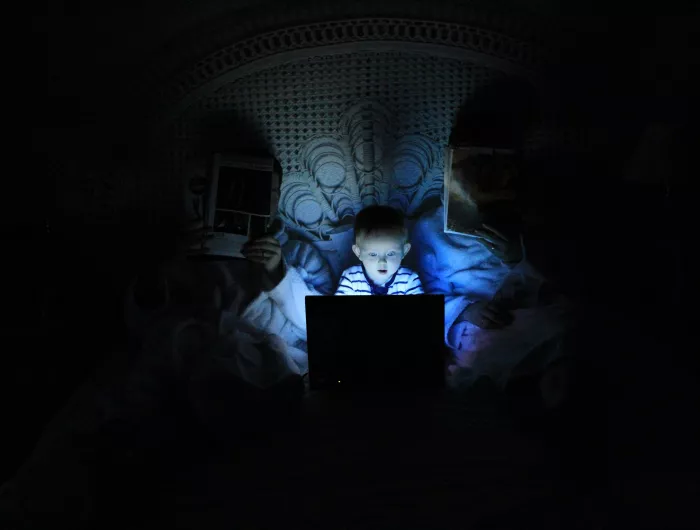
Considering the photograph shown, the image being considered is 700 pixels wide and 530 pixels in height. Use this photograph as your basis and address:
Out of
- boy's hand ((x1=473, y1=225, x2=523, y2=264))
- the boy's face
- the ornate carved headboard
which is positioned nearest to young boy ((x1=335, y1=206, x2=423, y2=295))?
the boy's face

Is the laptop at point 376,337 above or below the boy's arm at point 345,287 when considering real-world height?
below

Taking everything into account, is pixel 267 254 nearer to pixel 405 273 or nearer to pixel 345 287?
pixel 345 287

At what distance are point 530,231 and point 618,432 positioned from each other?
1.02 m

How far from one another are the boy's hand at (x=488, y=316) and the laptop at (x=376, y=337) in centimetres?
23

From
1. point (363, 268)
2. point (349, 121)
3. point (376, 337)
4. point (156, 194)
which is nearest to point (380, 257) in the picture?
point (363, 268)

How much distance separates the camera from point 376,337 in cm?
248

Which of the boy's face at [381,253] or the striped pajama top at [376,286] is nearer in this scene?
the boy's face at [381,253]

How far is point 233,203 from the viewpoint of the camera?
280 cm

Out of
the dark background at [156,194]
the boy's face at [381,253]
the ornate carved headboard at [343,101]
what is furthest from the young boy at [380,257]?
the dark background at [156,194]

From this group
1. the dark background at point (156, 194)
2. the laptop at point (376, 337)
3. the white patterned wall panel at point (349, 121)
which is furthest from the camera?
the white patterned wall panel at point (349, 121)

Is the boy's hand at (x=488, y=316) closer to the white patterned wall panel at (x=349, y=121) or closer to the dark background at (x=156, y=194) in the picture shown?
the dark background at (x=156, y=194)

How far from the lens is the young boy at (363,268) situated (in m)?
2.75

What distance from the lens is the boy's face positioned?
2.81m

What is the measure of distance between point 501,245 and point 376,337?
757mm
